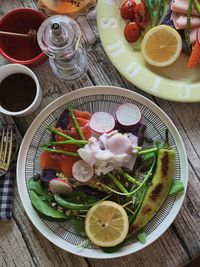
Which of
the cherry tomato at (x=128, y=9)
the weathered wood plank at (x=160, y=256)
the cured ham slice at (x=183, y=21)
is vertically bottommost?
the weathered wood plank at (x=160, y=256)

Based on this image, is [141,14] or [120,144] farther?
[141,14]

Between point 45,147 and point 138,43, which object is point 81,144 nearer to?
point 45,147

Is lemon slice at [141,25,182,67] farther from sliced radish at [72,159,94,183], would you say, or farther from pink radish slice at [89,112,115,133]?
sliced radish at [72,159,94,183]

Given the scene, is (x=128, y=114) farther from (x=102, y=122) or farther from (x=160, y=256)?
(x=160, y=256)

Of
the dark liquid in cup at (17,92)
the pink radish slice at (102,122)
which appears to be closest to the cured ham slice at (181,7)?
the pink radish slice at (102,122)

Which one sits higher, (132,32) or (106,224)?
(132,32)

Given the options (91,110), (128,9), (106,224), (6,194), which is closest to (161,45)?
(128,9)

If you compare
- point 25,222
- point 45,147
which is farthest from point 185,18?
point 25,222

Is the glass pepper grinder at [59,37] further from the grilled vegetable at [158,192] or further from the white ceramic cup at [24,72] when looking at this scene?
the grilled vegetable at [158,192]
